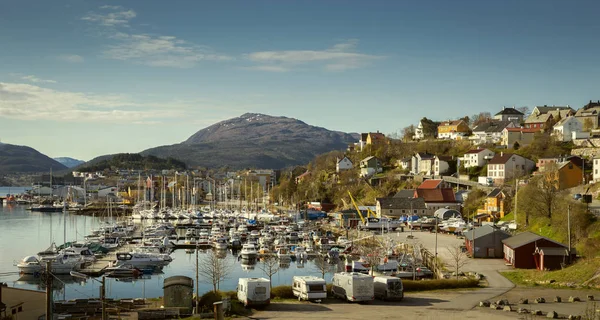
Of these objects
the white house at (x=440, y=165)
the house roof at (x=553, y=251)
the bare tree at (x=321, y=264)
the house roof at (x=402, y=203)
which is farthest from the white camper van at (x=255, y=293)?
the white house at (x=440, y=165)

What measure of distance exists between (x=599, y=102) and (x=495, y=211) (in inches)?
1363

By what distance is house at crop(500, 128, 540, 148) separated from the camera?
6812cm

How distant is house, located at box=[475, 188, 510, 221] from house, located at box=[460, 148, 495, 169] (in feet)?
46.5

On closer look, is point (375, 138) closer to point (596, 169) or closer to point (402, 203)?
point (402, 203)

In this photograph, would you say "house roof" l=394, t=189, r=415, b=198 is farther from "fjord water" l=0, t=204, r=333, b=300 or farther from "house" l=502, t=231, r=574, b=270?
"house" l=502, t=231, r=574, b=270

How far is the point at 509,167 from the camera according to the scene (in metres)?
59.2

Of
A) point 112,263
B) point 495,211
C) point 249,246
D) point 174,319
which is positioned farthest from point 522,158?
point 174,319

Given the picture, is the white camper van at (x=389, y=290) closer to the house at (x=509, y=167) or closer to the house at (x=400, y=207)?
the house at (x=400, y=207)

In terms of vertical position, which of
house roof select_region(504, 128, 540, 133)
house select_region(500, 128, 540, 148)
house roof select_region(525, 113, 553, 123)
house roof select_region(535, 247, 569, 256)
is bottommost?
house roof select_region(535, 247, 569, 256)

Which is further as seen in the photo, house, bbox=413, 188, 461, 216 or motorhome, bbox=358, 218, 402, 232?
house, bbox=413, 188, 461, 216

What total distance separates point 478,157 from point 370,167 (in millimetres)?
16646

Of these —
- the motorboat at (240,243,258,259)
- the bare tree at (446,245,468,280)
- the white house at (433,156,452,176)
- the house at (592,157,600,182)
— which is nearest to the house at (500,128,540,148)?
the white house at (433,156,452,176)

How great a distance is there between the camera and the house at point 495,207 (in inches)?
1917

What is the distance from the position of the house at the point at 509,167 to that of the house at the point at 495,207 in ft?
26.2
